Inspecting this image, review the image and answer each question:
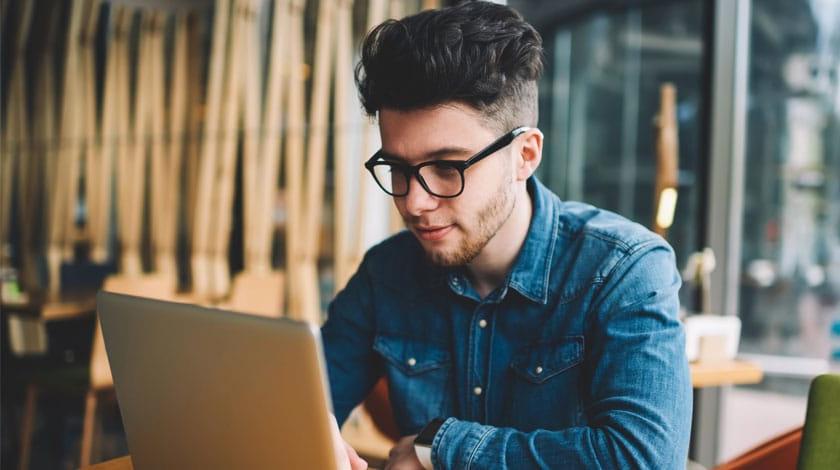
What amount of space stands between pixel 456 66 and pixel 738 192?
2.49 metres

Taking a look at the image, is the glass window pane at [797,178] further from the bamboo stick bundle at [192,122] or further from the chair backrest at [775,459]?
the bamboo stick bundle at [192,122]

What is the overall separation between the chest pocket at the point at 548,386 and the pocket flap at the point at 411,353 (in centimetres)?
18

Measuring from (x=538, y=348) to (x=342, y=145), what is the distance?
3114 millimetres

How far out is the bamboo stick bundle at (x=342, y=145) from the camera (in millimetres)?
4402

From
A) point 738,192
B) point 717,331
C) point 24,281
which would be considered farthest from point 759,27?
point 24,281

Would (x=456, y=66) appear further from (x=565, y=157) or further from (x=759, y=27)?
(x=565, y=157)

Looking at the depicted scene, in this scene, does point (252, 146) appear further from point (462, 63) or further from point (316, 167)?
point (462, 63)

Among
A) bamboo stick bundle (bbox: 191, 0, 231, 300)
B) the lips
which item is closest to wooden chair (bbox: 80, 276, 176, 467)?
bamboo stick bundle (bbox: 191, 0, 231, 300)

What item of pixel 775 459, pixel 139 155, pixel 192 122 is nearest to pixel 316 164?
pixel 192 122

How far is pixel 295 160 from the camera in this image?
476 cm

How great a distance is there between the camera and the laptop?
90 cm

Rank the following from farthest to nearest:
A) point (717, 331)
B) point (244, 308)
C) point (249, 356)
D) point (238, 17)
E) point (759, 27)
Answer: point (238, 17) < point (244, 308) < point (759, 27) < point (717, 331) < point (249, 356)

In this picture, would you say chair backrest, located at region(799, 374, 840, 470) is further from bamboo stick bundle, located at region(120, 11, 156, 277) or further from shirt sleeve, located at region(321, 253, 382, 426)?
bamboo stick bundle, located at region(120, 11, 156, 277)

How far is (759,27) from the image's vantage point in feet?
12.9
